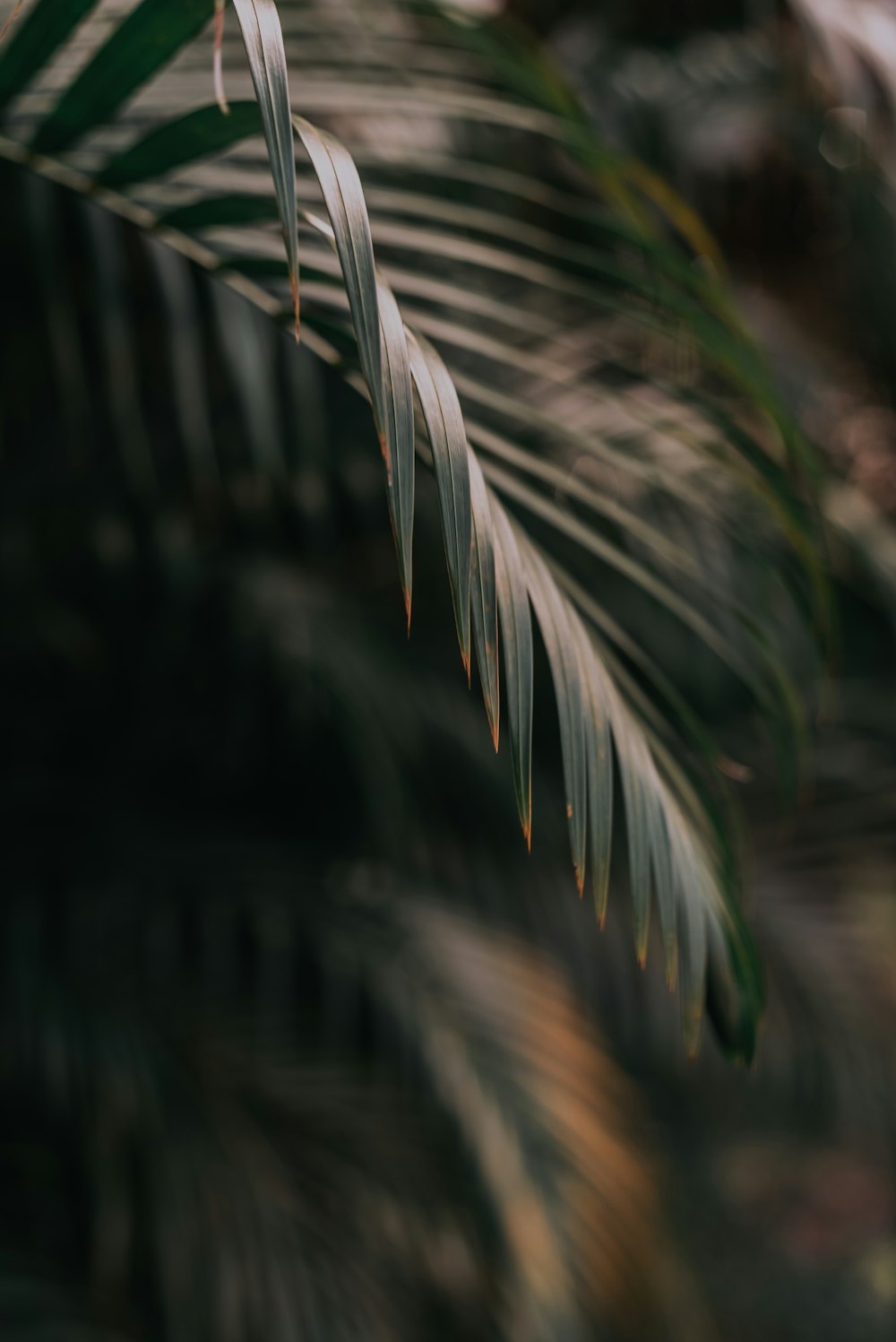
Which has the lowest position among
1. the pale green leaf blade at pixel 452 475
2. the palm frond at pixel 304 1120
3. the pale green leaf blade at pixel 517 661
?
the palm frond at pixel 304 1120

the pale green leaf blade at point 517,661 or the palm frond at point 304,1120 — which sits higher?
the pale green leaf blade at point 517,661

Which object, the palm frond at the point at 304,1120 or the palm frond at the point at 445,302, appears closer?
the palm frond at the point at 445,302

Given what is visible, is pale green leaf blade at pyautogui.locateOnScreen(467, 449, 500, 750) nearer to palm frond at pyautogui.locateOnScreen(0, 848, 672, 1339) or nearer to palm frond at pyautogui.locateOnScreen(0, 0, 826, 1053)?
palm frond at pyautogui.locateOnScreen(0, 0, 826, 1053)

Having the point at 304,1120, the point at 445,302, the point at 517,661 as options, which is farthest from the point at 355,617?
the point at 517,661

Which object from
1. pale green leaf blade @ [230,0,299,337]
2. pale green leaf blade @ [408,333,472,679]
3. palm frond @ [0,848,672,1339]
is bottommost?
palm frond @ [0,848,672,1339]

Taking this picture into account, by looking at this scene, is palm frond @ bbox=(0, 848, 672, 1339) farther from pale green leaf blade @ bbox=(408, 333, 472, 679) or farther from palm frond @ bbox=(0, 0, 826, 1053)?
pale green leaf blade @ bbox=(408, 333, 472, 679)

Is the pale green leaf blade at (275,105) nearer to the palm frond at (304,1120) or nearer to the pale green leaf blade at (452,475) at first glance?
the pale green leaf blade at (452,475)

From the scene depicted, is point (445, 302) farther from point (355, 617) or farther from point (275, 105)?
point (355, 617)

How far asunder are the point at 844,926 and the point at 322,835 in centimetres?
→ 53

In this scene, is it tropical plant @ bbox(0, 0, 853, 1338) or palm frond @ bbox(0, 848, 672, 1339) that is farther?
palm frond @ bbox(0, 848, 672, 1339)

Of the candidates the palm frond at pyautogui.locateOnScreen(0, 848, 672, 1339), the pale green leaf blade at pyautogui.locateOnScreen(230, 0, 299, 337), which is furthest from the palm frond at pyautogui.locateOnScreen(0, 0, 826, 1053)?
the palm frond at pyautogui.locateOnScreen(0, 848, 672, 1339)

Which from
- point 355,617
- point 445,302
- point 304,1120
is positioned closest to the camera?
point 445,302

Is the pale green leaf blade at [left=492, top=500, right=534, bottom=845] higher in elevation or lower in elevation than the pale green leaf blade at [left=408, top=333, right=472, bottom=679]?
lower

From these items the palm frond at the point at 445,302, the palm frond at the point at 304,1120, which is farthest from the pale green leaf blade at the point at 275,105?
the palm frond at the point at 304,1120
